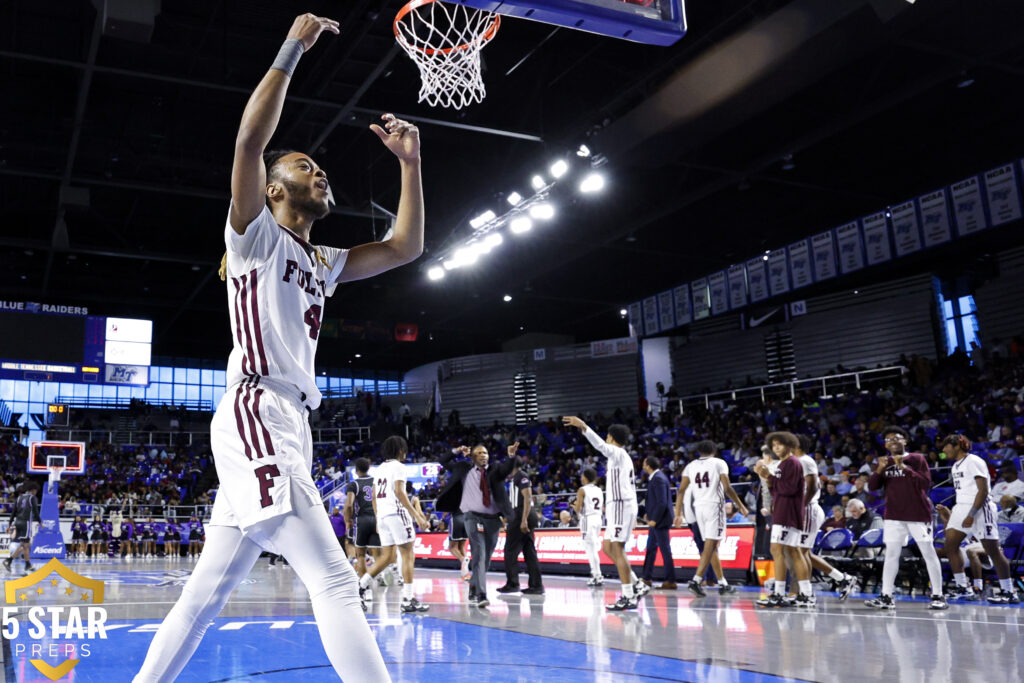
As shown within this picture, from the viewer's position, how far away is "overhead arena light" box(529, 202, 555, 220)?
19.0 meters

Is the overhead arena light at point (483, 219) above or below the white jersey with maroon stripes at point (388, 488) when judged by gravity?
above

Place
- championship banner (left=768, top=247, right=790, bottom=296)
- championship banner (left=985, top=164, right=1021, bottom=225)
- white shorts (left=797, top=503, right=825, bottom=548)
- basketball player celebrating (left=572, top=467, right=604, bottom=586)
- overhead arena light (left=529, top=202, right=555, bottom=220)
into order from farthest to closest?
championship banner (left=768, top=247, right=790, bottom=296), overhead arena light (left=529, top=202, right=555, bottom=220), championship banner (left=985, top=164, right=1021, bottom=225), basketball player celebrating (left=572, top=467, right=604, bottom=586), white shorts (left=797, top=503, right=825, bottom=548)

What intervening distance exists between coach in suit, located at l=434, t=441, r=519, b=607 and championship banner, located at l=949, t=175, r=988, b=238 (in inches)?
547

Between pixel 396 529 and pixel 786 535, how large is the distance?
437 centimetres

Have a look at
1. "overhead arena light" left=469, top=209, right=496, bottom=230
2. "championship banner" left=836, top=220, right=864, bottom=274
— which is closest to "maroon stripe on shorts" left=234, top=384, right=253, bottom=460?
"overhead arena light" left=469, top=209, right=496, bottom=230

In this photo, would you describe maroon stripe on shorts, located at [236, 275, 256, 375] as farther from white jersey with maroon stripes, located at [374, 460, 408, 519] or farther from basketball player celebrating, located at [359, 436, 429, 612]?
white jersey with maroon stripes, located at [374, 460, 408, 519]

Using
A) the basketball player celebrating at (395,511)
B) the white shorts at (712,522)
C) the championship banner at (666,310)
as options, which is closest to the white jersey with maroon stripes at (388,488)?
the basketball player celebrating at (395,511)

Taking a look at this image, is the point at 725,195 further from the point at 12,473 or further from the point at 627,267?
the point at 12,473

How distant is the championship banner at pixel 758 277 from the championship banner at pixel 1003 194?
6570 mm

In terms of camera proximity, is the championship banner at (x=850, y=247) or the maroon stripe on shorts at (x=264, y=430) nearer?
the maroon stripe on shorts at (x=264, y=430)

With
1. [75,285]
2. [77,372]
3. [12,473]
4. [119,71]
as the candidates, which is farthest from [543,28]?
[12,473]

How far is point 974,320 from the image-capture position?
26.2m

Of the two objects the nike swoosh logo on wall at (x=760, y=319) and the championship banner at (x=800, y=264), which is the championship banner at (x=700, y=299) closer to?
the championship banner at (x=800, y=264)

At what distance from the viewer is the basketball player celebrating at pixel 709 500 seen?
36.2 feet
